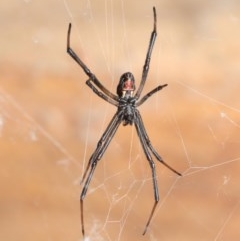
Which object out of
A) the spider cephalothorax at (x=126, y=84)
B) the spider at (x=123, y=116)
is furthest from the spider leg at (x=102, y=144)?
the spider cephalothorax at (x=126, y=84)

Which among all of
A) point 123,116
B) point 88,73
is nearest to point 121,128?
point 123,116

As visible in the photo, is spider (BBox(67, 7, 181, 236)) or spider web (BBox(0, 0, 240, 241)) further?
spider web (BBox(0, 0, 240, 241))

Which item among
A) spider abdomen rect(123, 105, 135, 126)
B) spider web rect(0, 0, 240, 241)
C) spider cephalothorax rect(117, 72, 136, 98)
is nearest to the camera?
spider cephalothorax rect(117, 72, 136, 98)

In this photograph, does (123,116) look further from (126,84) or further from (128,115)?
(126,84)

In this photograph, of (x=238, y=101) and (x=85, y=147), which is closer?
(x=238, y=101)

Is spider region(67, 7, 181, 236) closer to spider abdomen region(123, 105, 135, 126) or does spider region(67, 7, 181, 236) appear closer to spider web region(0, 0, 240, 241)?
spider abdomen region(123, 105, 135, 126)

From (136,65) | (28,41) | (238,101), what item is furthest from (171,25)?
(28,41)

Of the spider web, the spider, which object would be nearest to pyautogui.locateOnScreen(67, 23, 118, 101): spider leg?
the spider

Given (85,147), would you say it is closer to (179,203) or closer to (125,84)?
(179,203)
